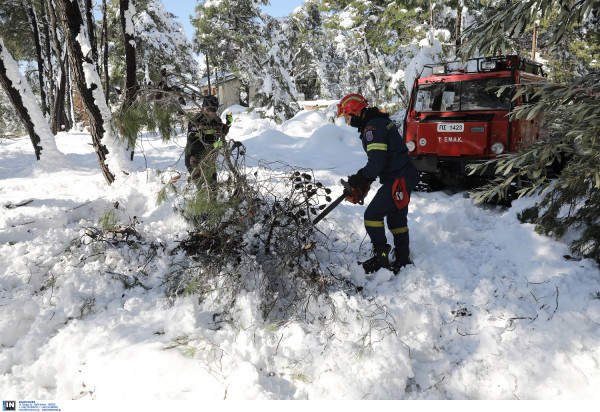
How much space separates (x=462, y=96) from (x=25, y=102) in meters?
10.4

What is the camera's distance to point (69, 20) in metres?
5.99

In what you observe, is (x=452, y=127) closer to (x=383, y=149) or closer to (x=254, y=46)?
(x=383, y=149)

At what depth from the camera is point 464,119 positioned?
640cm

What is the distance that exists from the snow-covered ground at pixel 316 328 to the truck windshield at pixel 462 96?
2.42m

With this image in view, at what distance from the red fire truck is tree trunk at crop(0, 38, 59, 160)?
9.05 m

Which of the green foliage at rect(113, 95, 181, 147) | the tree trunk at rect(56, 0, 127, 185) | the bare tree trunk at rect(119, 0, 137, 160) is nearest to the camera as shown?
the green foliage at rect(113, 95, 181, 147)

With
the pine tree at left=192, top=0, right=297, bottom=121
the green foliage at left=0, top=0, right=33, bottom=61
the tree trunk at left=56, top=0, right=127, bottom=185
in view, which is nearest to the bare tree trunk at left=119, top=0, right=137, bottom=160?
the tree trunk at left=56, top=0, right=127, bottom=185

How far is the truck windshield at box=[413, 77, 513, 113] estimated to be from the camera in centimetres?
628

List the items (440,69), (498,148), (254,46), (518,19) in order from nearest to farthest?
(518,19), (498,148), (440,69), (254,46)

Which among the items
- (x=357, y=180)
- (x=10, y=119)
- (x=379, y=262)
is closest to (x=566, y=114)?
(x=357, y=180)

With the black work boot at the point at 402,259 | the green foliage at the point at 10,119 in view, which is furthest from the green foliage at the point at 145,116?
the green foliage at the point at 10,119

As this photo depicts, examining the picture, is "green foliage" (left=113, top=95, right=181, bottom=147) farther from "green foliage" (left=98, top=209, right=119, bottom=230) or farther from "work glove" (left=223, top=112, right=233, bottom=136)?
"green foliage" (left=98, top=209, right=119, bottom=230)

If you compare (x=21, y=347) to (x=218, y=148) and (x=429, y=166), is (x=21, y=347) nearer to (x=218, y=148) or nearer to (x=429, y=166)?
(x=218, y=148)

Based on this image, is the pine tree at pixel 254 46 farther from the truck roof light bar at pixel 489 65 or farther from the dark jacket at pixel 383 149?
the dark jacket at pixel 383 149
